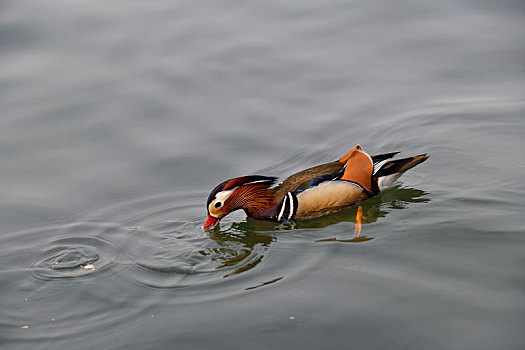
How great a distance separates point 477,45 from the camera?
11.6 m

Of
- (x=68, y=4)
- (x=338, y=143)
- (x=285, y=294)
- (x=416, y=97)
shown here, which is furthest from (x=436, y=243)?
(x=68, y=4)

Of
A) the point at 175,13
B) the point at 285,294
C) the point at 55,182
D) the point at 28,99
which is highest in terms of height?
the point at 175,13

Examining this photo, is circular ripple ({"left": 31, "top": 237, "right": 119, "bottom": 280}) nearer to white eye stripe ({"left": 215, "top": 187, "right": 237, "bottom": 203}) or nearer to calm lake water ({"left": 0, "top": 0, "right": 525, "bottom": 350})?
calm lake water ({"left": 0, "top": 0, "right": 525, "bottom": 350})

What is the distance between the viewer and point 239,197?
25.9 ft

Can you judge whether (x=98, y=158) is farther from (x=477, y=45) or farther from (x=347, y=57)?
(x=477, y=45)

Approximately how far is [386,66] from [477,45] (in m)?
1.64

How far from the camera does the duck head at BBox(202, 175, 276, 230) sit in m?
7.64

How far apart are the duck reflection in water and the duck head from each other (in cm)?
16

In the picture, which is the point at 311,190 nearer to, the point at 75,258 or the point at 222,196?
the point at 222,196

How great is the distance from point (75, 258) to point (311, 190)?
258 cm

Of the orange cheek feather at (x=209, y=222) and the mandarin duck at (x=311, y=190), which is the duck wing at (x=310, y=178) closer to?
the mandarin duck at (x=311, y=190)

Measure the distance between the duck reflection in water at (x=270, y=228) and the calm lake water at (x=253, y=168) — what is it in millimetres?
33

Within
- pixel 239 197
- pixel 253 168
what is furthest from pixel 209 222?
pixel 253 168

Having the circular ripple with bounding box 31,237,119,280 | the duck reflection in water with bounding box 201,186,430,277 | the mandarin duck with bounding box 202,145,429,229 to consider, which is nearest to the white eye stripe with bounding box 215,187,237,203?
the mandarin duck with bounding box 202,145,429,229
